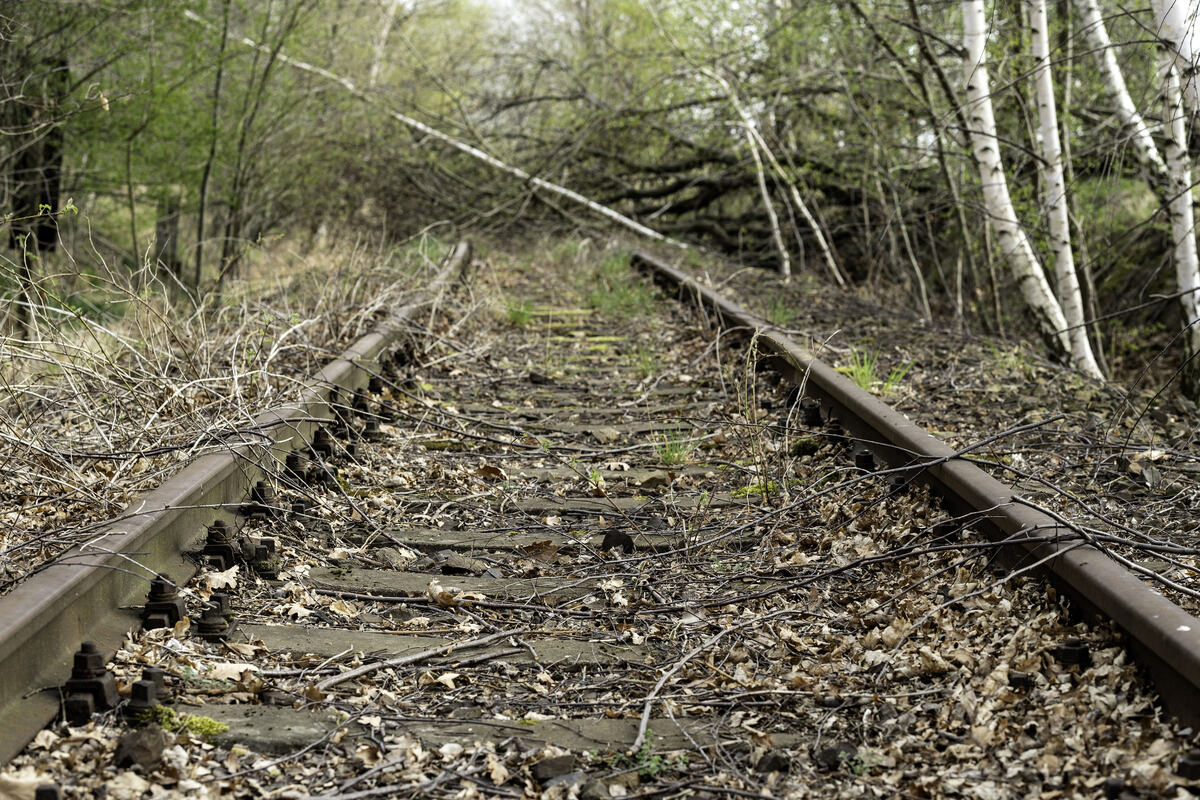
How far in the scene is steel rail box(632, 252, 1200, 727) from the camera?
8.43 ft

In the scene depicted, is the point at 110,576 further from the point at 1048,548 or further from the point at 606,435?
the point at 606,435

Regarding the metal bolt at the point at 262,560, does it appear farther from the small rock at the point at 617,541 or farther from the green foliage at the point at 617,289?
the green foliage at the point at 617,289

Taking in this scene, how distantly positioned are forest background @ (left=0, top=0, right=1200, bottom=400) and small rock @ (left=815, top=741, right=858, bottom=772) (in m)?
4.00

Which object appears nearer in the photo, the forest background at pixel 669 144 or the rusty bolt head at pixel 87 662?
the rusty bolt head at pixel 87 662

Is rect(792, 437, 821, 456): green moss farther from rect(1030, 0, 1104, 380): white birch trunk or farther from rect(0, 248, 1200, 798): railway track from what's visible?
rect(1030, 0, 1104, 380): white birch trunk

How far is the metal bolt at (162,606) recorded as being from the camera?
3.31 metres

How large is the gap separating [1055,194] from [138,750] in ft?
25.2

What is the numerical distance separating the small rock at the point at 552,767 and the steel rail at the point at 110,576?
3.94 ft

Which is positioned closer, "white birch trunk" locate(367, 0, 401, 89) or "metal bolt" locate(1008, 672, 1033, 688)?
"metal bolt" locate(1008, 672, 1033, 688)

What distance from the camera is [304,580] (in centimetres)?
400

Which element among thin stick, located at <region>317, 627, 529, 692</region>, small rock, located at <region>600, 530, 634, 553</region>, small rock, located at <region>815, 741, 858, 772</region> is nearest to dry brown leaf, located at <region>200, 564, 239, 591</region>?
thin stick, located at <region>317, 627, 529, 692</region>

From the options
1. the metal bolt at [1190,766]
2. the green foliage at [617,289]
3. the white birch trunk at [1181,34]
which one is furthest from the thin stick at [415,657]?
the green foliage at [617,289]

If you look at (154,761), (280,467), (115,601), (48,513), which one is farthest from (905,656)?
(48,513)

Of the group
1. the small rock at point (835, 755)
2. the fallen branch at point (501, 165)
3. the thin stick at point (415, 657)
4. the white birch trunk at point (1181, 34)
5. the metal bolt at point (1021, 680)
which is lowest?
the thin stick at point (415, 657)
